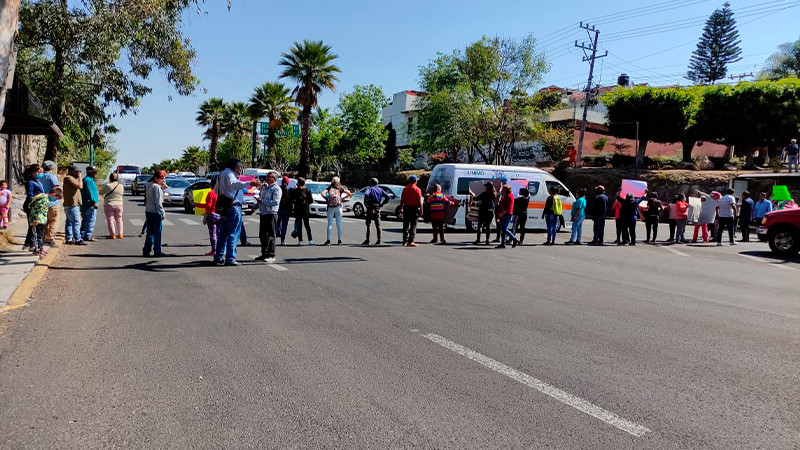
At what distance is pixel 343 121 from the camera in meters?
54.4

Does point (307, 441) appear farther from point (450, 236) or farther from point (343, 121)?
point (343, 121)

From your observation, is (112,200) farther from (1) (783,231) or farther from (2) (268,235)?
(1) (783,231)

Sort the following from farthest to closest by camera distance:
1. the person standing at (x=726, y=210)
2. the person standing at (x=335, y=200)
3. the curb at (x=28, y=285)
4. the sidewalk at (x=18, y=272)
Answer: the person standing at (x=726, y=210) → the person standing at (x=335, y=200) → the sidewalk at (x=18, y=272) → the curb at (x=28, y=285)

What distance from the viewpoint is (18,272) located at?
28.8 feet

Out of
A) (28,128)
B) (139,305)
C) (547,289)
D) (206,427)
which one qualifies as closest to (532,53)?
(28,128)

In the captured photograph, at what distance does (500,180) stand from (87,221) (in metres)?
11.8

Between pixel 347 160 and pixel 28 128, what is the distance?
135 feet

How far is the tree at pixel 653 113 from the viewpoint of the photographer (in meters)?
38.4

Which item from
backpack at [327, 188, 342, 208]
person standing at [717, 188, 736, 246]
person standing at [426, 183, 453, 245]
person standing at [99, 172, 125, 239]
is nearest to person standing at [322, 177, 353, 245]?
backpack at [327, 188, 342, 208]

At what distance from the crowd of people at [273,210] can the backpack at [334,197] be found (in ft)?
0.08

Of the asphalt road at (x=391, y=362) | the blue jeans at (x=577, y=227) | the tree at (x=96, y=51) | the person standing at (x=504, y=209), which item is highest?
the tree at (x=96, y=51)

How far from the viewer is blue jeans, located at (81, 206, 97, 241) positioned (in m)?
13.5

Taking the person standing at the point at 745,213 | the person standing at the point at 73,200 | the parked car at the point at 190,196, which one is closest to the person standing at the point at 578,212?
the person standing at the point at 745,213

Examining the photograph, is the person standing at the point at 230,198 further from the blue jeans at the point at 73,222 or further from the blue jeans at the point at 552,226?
the blue jeans at the point at 552,226
